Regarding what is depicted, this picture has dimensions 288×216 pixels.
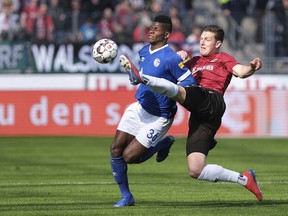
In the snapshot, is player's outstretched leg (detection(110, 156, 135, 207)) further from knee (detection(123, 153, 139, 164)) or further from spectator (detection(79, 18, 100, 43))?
spectator (detection(79, 18, 100, 43))

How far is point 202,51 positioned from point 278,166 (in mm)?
6374

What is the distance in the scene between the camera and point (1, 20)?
87.6 ft

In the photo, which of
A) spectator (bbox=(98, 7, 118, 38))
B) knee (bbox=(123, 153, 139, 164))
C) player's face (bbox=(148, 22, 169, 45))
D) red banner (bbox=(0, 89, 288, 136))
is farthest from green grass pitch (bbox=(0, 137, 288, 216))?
spectator (bbox=(98, 7, 118, 38))

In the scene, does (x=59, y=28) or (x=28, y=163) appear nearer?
(x=28, y=163)

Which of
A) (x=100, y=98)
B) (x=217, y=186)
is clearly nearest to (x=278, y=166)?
(x=217, y=186)

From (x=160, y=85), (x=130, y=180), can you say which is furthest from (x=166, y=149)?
(x=130, y=180)

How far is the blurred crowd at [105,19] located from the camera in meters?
26.9

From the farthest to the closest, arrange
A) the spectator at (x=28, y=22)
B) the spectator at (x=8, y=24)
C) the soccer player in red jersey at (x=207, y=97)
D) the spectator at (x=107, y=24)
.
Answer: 1. the spectator at (x=107, y=24)
2. the spectator at (x=28, y=22)
3. the spectator at (x=8, y=24)
4. the soccer player in red jersey at (x=207, y=97)

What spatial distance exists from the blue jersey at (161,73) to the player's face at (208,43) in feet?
1.40

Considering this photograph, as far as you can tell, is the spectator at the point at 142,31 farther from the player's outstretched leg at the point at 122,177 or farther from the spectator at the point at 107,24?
the player's outstretched leg at the point at 122,177

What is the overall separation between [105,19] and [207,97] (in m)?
17.4

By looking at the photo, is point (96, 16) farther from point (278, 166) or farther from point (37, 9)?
point (278, 166)

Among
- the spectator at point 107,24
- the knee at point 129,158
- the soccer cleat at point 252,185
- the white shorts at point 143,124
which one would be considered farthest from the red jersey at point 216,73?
the spectator at point 107,24

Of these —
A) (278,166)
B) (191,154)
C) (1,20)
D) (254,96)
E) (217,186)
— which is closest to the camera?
(191,154)
